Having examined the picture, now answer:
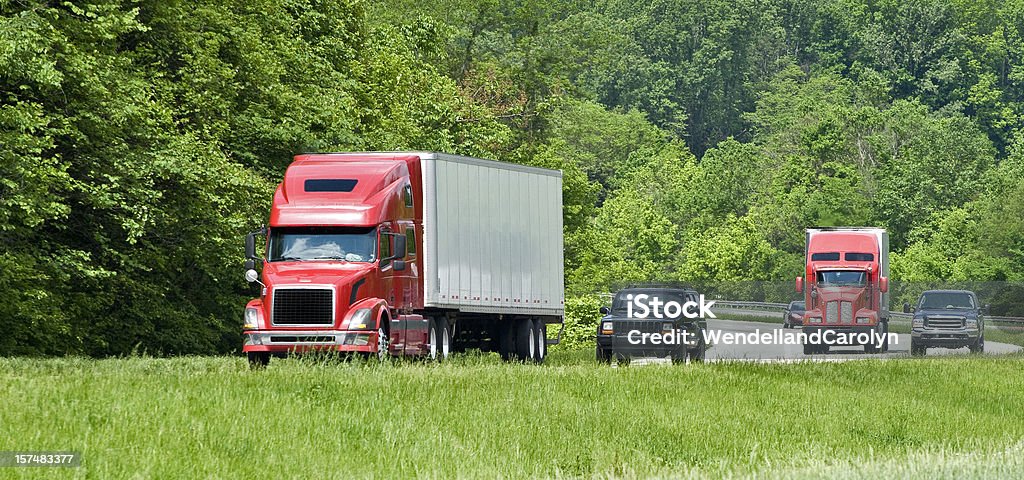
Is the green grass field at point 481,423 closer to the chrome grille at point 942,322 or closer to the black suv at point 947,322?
the black suv at point 947,322

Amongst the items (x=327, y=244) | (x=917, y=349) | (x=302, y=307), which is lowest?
(x=917, y=349)

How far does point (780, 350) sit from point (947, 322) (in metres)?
5.19

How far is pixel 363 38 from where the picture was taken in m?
56.8

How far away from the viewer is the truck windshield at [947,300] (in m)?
46.1

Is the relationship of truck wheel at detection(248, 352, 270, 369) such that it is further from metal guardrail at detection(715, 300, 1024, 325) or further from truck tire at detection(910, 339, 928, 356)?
truck tire at detection(910, 339, 928, 356)

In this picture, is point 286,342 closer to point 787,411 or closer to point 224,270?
point 787,411

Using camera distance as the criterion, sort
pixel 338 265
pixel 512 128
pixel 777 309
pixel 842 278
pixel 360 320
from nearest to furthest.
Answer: pixel 360 320 < pixel 338 265 < pixel 777 309 < pixel 842 278 < pixel 512 128

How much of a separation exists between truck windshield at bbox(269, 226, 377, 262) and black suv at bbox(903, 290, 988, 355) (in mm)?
21792

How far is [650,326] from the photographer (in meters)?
37.5

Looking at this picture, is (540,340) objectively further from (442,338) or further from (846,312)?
(846,312)

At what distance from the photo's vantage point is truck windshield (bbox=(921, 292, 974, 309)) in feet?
151

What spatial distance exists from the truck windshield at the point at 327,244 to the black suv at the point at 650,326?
33.8ft

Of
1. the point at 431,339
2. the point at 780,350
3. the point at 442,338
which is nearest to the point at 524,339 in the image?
the point at 442,338

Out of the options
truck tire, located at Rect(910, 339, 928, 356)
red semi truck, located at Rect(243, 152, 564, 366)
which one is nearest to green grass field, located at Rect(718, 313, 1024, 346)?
truck tire, located at Rect(910, 339, 928, 356)
